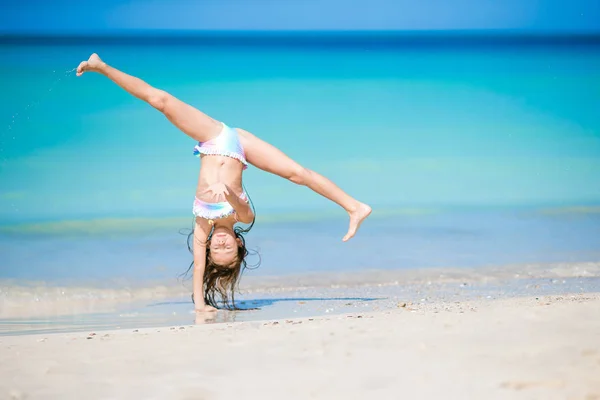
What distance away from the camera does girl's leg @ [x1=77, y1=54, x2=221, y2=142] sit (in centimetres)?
446

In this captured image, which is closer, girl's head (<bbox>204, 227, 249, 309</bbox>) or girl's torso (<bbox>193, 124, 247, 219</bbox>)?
girl's head (<bbox>204, 227, 249, 309</bbox>)

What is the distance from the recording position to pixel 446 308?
366 cm

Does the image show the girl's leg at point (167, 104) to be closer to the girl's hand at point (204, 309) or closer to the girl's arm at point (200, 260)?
the girl's arm at point (200, 260)

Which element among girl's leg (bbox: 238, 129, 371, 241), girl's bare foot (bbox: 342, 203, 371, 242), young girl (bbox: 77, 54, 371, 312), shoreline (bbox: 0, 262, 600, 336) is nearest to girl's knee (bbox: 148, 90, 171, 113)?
young girl (bbox: 77, 54, 371, 312)

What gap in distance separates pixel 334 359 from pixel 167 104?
85.2 inches

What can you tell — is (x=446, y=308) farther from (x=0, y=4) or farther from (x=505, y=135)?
(x=0, y=4)

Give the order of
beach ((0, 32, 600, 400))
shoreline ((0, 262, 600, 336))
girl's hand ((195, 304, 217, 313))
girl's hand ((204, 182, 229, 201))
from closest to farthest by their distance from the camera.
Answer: beach ((0, 32, 600, 400)) < shoreline ((0, 262, 600, 336)) < girl's hand ((195, 304, 217, 313)) < girl's hand ((204, 182, 229, 201))

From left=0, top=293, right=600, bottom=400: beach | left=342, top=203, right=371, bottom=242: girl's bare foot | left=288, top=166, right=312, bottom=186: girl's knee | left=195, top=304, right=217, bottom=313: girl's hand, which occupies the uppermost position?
left=288, top=166, right=312, bottom=186: girl's knee

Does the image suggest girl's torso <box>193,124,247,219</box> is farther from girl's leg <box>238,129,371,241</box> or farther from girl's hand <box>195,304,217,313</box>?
girl's hand <box>195,304,217,313</box>

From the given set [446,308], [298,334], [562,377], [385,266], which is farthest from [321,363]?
[385,266]

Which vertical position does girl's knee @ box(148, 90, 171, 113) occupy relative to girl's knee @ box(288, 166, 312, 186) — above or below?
above

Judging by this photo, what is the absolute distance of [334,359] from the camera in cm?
269

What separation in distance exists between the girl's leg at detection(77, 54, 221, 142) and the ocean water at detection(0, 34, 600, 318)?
2.80ft

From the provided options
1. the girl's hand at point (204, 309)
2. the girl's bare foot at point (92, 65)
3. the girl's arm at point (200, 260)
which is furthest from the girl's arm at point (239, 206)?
the girl's bare foot at point (92, 65)
